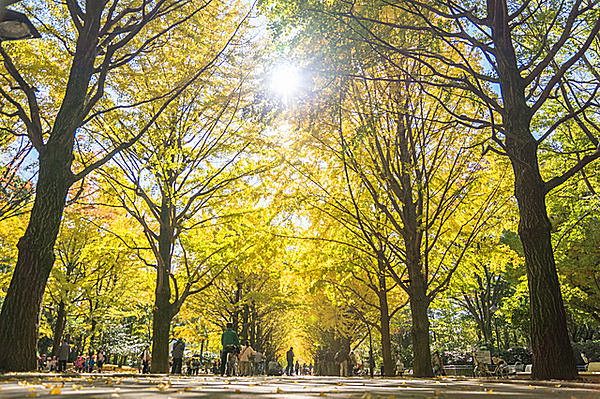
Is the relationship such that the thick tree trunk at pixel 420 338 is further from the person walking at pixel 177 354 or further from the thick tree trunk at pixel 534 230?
the person walking at pixel 177 354

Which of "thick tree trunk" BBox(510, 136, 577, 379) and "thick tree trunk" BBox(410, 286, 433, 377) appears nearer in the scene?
"thick tree trunk" BBox(510, 136, 577, 379)

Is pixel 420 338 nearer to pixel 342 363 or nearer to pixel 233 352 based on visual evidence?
pixel 233 352

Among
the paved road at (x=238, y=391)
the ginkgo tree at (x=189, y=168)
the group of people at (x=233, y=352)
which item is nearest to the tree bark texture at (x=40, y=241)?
the paved road at (x=238, y=391)

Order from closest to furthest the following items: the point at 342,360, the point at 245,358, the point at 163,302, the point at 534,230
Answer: the point at 534,230, the point at 163,302, the point at 245,358, the point at 342,360

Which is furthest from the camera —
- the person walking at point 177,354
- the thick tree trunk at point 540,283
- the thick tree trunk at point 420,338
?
the person walking at point 177,354

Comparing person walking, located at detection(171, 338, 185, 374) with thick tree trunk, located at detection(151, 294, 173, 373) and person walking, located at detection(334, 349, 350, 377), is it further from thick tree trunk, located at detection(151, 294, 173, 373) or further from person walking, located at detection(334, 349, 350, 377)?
person walking, located at detection(334, 349, 350, 377)

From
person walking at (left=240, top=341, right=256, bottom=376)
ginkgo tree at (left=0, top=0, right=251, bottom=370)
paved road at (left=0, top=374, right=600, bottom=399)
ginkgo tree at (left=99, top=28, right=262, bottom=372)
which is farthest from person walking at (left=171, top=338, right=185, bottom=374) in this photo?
A: paved road at (left=0, top=374, right=600, bottom=399)

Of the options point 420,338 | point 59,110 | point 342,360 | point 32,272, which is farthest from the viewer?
point 342,360

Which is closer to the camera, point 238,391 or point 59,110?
point 238,391

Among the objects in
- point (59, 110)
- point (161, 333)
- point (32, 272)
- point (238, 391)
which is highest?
point (59, 110)

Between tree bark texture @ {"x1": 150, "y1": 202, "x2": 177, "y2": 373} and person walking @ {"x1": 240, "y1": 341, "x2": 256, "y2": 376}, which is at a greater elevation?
tree bark texture @ {"x1": 150, "y1": 202, "x2": 177, "y2": 373}

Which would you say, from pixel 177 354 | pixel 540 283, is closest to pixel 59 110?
pixel 540 283

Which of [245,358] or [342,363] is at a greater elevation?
[245,358]

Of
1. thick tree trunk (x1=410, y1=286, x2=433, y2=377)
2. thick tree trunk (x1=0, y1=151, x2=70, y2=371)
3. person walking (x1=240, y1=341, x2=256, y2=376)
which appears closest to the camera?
thick tree trunk (x1=0, y1=151, x2=70, y2=371)
